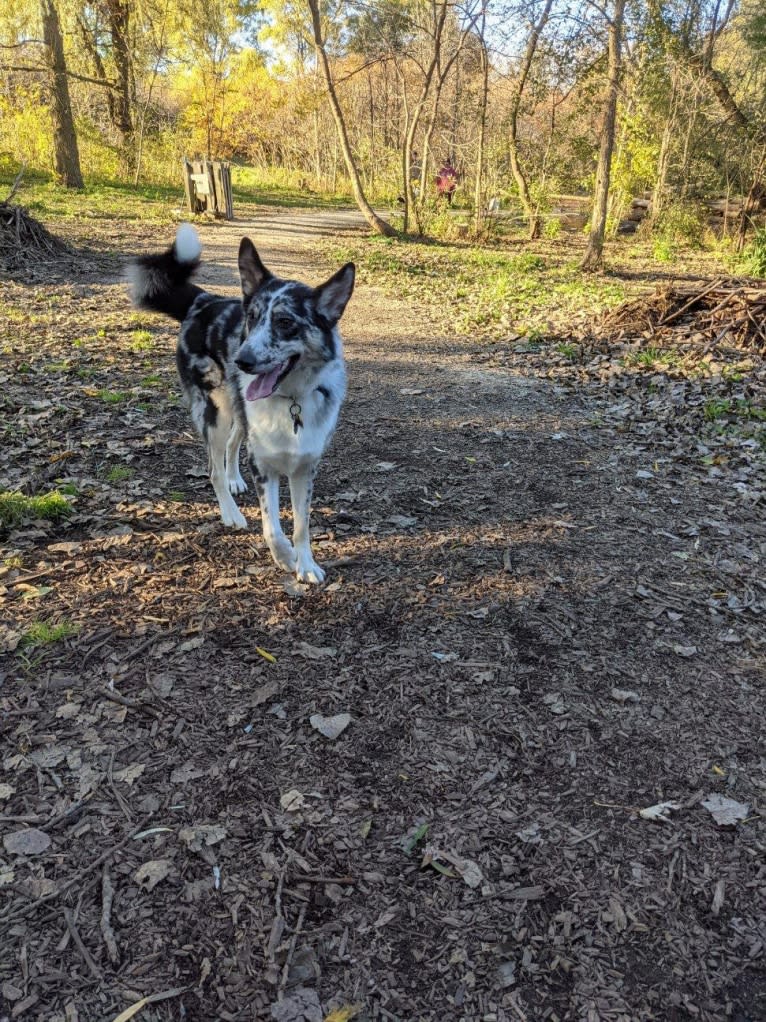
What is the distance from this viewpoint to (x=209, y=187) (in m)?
19.1

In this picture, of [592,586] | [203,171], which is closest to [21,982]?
[592,586]

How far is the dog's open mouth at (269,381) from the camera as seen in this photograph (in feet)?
10.5

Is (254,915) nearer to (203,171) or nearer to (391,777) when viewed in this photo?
(391,777)

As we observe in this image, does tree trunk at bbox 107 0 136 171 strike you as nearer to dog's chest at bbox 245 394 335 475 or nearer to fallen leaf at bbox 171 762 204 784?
dog's chest at bbox 245 394 335 475

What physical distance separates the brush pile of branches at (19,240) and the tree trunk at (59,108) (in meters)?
11.4

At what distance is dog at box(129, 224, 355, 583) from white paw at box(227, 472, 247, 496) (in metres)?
0.45

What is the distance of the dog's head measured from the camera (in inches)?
123

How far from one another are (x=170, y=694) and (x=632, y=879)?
191 cm

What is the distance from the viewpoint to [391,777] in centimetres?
248

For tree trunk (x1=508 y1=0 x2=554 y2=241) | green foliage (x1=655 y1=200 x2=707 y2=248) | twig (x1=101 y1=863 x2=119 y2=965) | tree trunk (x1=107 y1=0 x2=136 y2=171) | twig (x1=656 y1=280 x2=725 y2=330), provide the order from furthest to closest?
tree trunk (x1=107 y1=0 x2=136 y2=171)
green foliage (x1=655 y1=200 x2=707 y2=248)
tree trunk (x1=508 y1=0 x2=554 y2=241)
twig (x1=656 y1=280 x2=725 y2=330)
twig (x1=101 y1=863 x2=119 y2=965)

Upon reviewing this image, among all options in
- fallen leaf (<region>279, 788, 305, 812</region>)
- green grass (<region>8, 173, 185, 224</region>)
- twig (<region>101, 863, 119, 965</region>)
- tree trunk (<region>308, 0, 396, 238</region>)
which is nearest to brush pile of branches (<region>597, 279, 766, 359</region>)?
fallen leaf (<region>279, 788, 305, 812</region>)

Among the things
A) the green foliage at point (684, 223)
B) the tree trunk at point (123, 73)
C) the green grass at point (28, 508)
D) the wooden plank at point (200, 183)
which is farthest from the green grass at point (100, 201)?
the green grass at point (28, 508)

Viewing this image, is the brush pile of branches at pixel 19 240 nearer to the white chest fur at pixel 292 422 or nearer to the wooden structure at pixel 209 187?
the wooden structure at pixel 209 187

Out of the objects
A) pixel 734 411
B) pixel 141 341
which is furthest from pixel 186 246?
pixel 734 411
